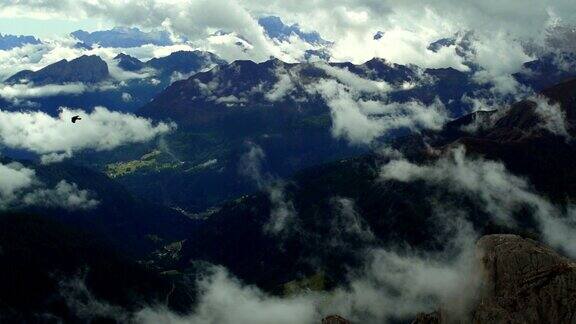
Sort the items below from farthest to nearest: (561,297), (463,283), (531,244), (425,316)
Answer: (425,316) < (463,283) < (531,244) < (561,297)

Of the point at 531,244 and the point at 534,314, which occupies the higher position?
the point at 531,244

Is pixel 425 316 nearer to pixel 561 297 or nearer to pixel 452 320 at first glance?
pixel 452 320

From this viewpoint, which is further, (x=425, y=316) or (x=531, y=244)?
(x=425, y=316)

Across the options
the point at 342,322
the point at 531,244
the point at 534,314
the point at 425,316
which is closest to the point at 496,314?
the point at 534,314

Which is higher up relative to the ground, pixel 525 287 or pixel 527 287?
pixel 527 287

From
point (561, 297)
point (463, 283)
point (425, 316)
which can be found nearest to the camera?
point (561, 297)

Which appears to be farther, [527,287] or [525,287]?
[525,287]

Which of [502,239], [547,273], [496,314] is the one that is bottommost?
[496,314]
